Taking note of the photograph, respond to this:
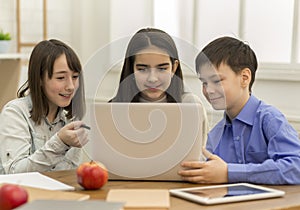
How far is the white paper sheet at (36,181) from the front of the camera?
170 cm

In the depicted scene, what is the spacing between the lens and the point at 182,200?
62.3 inches

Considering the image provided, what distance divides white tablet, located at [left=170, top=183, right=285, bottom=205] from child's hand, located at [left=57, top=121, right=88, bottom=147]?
17.5 inches

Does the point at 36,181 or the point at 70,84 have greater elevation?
the point at 70,84

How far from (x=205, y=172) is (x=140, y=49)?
1.64 ft

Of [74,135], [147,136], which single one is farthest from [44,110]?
[147,136]

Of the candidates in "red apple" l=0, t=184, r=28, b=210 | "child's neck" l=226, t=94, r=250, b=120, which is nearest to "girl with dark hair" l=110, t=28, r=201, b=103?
"child's neck" l=226, t=94, r=250, b=120

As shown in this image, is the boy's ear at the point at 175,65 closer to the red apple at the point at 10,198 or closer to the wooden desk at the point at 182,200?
the wooden desk at the point at 182,200

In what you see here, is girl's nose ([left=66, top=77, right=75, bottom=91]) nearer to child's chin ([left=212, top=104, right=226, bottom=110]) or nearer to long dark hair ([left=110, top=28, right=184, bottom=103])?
long dark hair ([left=110, top=28, right=184, bottom=103])

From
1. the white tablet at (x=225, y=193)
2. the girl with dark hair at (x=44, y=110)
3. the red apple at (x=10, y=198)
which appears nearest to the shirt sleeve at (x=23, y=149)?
the girl with dark hair at (x=44, y=110)

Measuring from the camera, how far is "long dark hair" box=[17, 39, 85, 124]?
231cm

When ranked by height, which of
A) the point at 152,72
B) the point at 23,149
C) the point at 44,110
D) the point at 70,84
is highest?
the point at 152,72

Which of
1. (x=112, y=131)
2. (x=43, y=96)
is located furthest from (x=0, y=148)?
(x=112, y=131)

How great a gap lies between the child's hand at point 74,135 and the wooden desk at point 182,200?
0.38 feet

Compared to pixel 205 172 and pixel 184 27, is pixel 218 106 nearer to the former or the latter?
pixel 205 172
